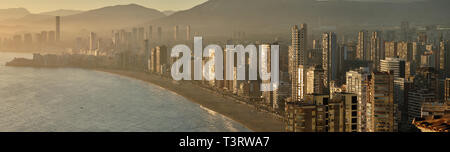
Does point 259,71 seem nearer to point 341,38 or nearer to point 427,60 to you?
point 341,38

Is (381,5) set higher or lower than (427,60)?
higher

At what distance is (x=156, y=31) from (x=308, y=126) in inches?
516

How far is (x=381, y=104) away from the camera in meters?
5.79

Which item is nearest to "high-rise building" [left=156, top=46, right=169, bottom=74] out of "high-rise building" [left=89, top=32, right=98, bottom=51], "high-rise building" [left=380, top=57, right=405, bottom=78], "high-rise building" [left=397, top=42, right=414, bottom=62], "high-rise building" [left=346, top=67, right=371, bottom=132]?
"high-rise building" [left=397, top=42, right=414, bottom=62]

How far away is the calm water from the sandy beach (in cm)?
19

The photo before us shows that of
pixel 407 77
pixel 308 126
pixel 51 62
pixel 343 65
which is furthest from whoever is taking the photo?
pixel 51 62

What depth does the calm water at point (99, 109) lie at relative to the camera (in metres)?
6.86

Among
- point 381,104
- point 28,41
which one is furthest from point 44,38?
point 381,104

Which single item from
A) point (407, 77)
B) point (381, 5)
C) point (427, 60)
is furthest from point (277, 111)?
point (427, 60)

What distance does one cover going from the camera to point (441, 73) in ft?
30.2

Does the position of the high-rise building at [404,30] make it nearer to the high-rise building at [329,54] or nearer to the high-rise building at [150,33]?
the high-rise building at [329,54]

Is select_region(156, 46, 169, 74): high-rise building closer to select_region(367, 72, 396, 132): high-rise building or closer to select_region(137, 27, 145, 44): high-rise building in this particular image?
select_region(137, 27, 145, 44): high-rise building

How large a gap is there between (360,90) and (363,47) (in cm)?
569

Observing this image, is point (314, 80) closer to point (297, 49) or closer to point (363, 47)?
point (297, 49)
